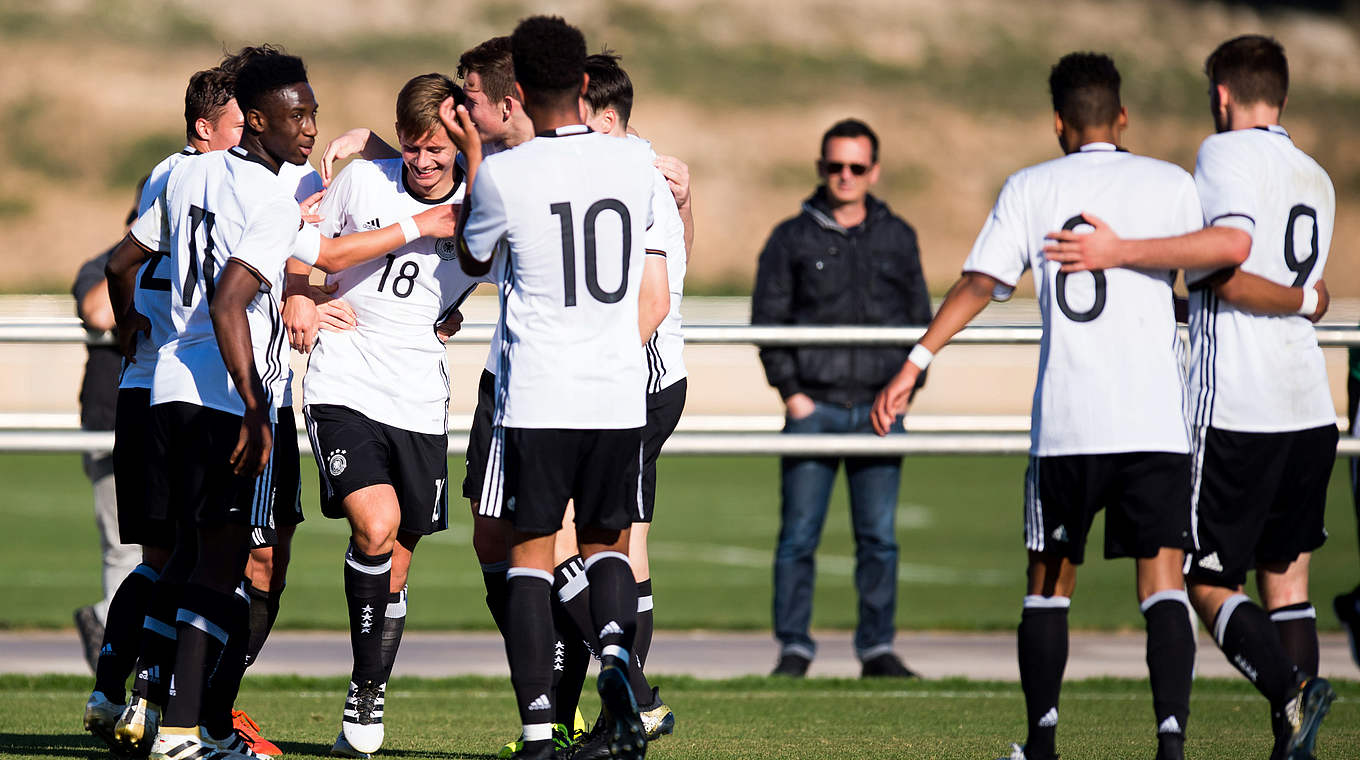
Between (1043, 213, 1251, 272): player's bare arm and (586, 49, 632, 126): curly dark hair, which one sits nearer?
(1043, 213, 1251, 272): player's bare arm

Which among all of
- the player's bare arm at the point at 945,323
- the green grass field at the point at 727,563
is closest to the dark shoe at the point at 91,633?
the green grass field at the point at 727,563

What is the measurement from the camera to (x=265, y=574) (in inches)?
217

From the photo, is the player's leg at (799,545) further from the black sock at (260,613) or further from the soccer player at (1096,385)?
the soccer player at (1096,385)

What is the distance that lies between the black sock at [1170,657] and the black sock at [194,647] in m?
2.65

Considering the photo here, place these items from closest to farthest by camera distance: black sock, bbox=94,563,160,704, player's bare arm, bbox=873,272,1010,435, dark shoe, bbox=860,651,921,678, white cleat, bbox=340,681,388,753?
player's bare arm, bbox=873,272,1010,435, black sock, bbox=94,563,160,704, white cleat, bbox=340,681,388,753, dark shoe, bbox=860,651,921,678

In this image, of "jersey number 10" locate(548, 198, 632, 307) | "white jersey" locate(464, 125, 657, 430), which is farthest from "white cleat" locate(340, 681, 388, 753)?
"jersey number 10" locate(548, 198, 632, 307)

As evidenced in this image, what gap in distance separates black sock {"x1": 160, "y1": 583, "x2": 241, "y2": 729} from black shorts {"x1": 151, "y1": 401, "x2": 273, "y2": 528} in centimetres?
23

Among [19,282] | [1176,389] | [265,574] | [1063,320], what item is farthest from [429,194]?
[19,282]

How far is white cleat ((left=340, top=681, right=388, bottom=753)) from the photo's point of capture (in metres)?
5.18

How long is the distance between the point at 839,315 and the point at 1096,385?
3.58 metres

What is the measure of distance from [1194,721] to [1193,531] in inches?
64.3

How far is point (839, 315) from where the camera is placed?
319 inches

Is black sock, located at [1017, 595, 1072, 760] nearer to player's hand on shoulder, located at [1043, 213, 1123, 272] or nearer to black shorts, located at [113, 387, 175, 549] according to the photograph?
player's hand on shoulder, located at [1043, 213, 1123, 272]

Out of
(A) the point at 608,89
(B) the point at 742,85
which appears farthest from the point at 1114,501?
(B) the point at 742,85
